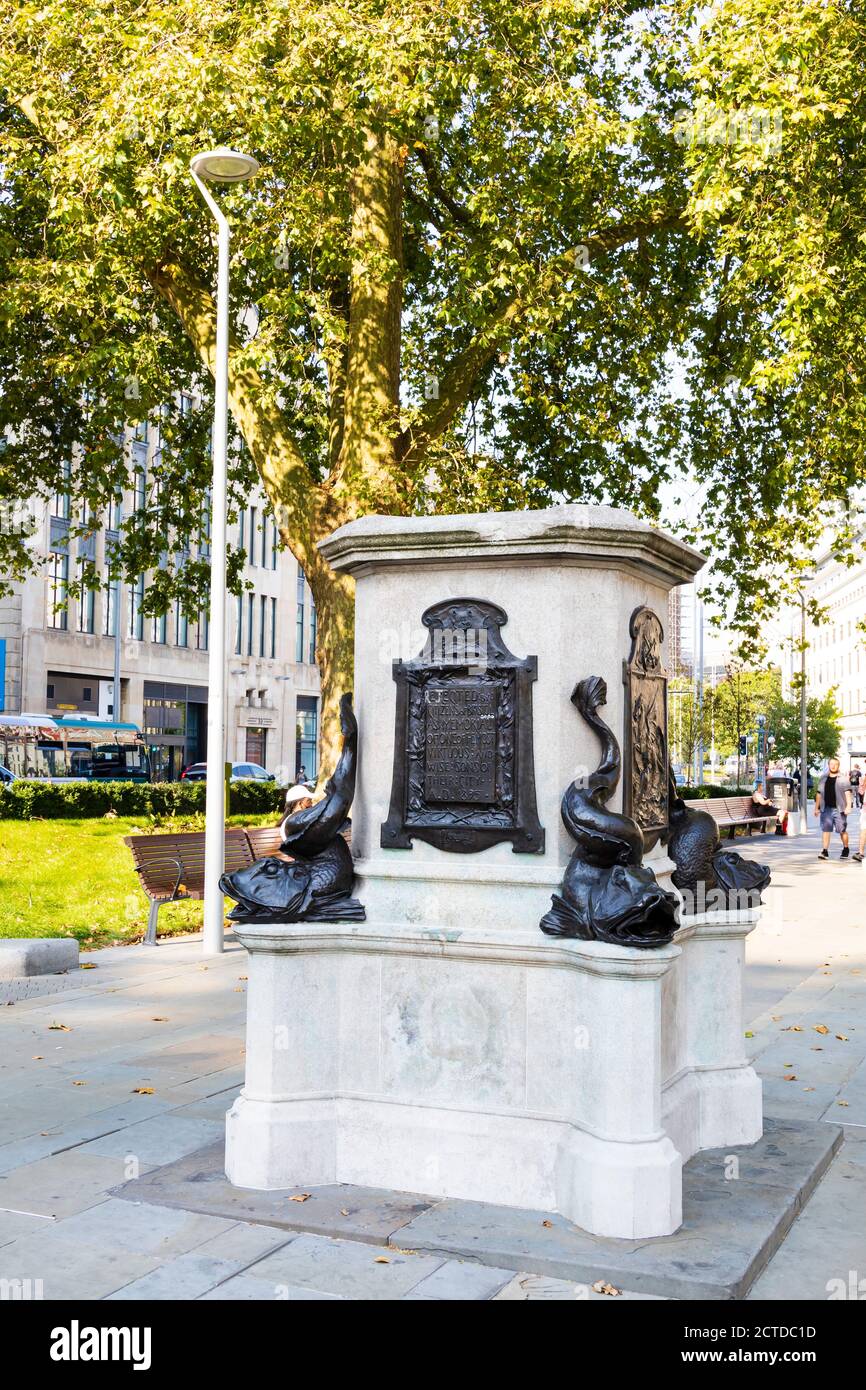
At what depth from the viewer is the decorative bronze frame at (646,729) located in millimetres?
5597

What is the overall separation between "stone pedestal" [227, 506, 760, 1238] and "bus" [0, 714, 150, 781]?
106 ft

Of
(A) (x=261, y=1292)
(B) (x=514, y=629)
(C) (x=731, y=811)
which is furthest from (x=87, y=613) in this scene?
(A) (x=261, y=1292)

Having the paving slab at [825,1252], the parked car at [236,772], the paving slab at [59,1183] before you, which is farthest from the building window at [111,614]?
the paving slab at [825,1252]

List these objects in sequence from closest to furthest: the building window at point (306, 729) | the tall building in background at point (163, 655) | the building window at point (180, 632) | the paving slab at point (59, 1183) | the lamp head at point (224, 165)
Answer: the paving slab at point (59, 1183)
the lamp head at point (224, 165)
the tall building in background at point (163, 655)
the building window at point (180, 632)
the building window at point (306, 729)

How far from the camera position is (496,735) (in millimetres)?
5430

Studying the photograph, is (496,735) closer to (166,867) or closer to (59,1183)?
(59,1183)

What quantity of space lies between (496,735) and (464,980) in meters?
1.05

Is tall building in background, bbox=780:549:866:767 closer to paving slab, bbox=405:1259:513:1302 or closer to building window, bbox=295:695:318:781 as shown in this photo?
building window, bbox=295:695:318:781

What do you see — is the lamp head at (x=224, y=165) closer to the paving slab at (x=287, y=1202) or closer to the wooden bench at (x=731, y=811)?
the paving slab at (x=287, y=1202)

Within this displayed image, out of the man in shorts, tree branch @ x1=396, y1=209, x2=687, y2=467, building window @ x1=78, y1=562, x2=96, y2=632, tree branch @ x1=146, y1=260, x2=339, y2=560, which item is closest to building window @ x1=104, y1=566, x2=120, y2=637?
building window @ x1=78, y1=562, x2=96, y2=632

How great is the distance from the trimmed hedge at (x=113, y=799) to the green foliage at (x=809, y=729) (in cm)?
4177

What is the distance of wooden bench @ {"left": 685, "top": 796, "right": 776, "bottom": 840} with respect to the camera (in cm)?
2652

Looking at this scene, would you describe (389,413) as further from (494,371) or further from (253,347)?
(494,371)

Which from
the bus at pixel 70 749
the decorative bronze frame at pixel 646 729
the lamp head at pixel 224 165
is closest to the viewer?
the decorative bronze frame at pixel 646 729
